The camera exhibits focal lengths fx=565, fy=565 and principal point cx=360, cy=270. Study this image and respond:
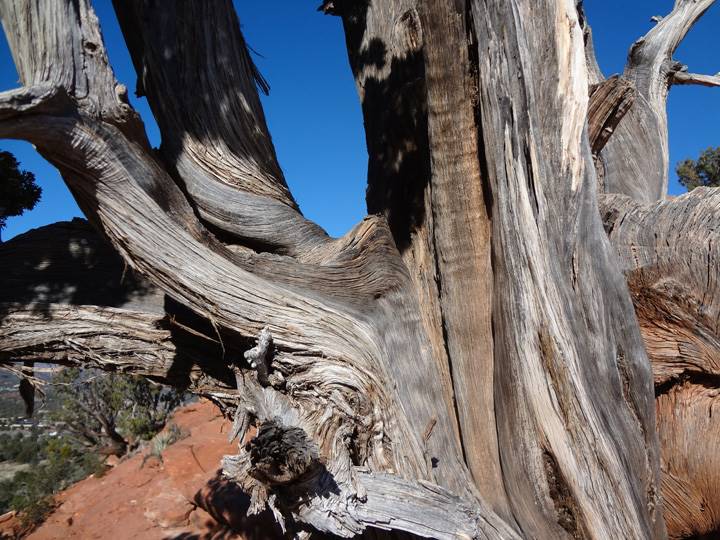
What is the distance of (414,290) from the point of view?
3.20 metres

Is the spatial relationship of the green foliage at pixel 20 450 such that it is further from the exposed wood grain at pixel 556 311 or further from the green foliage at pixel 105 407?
the exposed wood grain at pixel 556 311

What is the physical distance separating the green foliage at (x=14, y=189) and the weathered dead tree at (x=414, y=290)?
269 millimetres

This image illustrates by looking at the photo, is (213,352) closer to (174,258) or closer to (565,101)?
(174,258)

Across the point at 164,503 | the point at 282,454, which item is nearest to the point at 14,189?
the point at 282,454

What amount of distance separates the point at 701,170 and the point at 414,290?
68.7 ft

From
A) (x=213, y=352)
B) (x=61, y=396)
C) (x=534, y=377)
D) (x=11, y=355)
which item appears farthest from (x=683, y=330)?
(x=61, y=396)

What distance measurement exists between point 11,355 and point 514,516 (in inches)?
97.9

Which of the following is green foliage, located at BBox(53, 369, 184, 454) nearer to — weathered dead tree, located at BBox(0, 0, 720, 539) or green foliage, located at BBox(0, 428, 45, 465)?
green foliage, located at BBox(0, 428, 45, 465)

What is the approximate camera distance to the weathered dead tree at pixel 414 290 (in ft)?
7.72

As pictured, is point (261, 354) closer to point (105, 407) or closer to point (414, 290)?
point (414, 290)

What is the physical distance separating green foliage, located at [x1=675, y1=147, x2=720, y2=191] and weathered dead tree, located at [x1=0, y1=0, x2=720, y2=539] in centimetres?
1917

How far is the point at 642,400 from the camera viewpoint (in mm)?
2730

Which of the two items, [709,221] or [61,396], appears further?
[61,396]

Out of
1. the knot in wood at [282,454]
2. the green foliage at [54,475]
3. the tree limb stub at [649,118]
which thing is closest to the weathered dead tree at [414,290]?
the knot in wood at [282,454]
